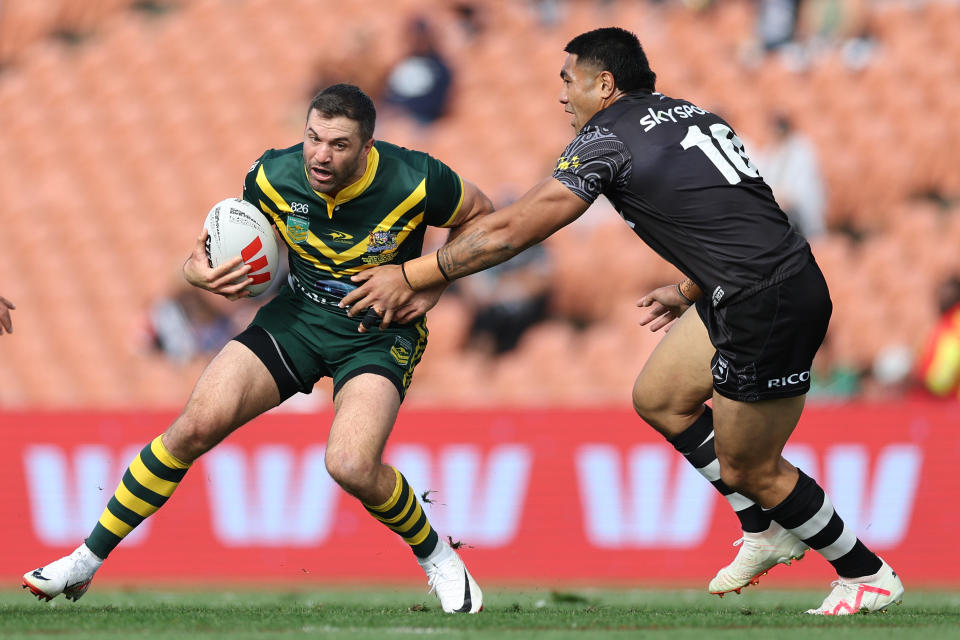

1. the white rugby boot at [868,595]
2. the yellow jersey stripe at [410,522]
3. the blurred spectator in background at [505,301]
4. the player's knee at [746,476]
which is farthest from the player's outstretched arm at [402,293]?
the blurred spectator in background at [505,301]

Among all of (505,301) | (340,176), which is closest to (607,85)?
(340,176)

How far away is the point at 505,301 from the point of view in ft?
39.4

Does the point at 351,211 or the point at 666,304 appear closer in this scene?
the point at 351,211

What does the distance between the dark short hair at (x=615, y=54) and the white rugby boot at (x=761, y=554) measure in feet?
7.09

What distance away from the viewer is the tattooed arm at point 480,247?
17.4ft

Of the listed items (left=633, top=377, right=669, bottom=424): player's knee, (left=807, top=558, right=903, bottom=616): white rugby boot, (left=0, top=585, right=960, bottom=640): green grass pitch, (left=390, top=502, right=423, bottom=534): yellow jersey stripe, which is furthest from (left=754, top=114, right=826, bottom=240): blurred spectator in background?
(left=390, top=502, right=423, bottom=534): yellow jersey stripe

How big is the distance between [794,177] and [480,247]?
7.72 metres

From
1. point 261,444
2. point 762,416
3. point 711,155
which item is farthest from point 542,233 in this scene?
point 261,444

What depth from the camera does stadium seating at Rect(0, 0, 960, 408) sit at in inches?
469

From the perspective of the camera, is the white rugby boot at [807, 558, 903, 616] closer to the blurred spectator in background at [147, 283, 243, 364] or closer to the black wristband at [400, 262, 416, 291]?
the black wristband at [400, 262, 416, 291]

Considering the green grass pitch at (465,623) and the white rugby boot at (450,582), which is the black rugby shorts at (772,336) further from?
the white rugby boot at (450,582)

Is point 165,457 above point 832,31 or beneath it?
beneath

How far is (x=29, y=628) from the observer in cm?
509

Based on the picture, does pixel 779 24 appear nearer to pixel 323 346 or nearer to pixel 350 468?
pixel 323 346
